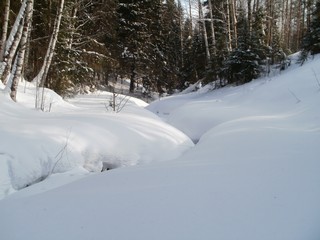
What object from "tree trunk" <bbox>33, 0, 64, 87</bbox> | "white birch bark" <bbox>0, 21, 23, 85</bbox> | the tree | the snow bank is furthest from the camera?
the tree

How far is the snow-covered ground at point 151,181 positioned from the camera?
1.86m

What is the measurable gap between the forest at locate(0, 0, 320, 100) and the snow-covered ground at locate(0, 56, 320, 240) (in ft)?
8.96

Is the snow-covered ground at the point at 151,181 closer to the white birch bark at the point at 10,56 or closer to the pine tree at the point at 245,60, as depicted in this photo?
the white birch bark at the point at 10,56

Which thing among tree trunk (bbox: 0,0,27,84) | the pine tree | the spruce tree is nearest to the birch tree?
tree trunk (bbox: 0,0,27,84)

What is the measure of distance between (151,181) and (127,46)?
1574 cm

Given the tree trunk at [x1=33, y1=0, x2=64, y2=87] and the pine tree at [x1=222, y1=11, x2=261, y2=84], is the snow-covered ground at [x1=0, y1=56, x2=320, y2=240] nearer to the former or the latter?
the tree trunk at [x1=33, y1=0, x2=64, y2=87]

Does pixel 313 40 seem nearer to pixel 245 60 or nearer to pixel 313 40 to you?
pixel 313 40

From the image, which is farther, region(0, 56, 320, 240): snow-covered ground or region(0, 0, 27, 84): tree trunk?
region(0, 0, 27, 84): tree trunk

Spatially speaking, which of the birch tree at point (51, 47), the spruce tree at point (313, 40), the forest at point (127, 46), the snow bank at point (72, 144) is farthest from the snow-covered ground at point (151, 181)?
the spruce tree at point (313, 40)

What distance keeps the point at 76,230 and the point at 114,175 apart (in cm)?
97

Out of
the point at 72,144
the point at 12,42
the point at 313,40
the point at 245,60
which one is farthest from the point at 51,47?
the point at 313,40

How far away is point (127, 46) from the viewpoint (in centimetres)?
1755

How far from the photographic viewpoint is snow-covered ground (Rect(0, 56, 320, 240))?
1.86 meters

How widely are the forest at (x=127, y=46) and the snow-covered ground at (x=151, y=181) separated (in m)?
2.73
